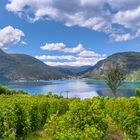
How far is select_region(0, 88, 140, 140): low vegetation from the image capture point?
60.6 ft

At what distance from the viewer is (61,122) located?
18.5 m

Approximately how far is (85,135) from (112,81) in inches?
3253

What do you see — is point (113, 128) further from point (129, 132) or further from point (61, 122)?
point (61, 122)

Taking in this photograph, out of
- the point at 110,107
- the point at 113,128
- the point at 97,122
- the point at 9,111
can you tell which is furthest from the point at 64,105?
the point at 97,122

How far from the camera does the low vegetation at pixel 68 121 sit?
18.5 meters

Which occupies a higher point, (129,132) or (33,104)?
(33,104)

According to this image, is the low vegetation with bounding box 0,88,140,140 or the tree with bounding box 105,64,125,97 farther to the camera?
the tree with bounding box 105,64,125,97

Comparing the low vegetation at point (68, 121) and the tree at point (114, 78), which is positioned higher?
the tree at point (114, 78)

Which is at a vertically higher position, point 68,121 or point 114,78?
point 114,78

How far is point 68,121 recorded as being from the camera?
19.1 metres

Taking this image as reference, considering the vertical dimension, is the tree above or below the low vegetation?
above

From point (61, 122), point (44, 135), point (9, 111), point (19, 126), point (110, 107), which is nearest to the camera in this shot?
point (61, 122)

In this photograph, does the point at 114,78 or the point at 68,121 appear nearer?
the point at 68,121

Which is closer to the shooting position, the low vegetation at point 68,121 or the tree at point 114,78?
the low vegetation at point 68,121
